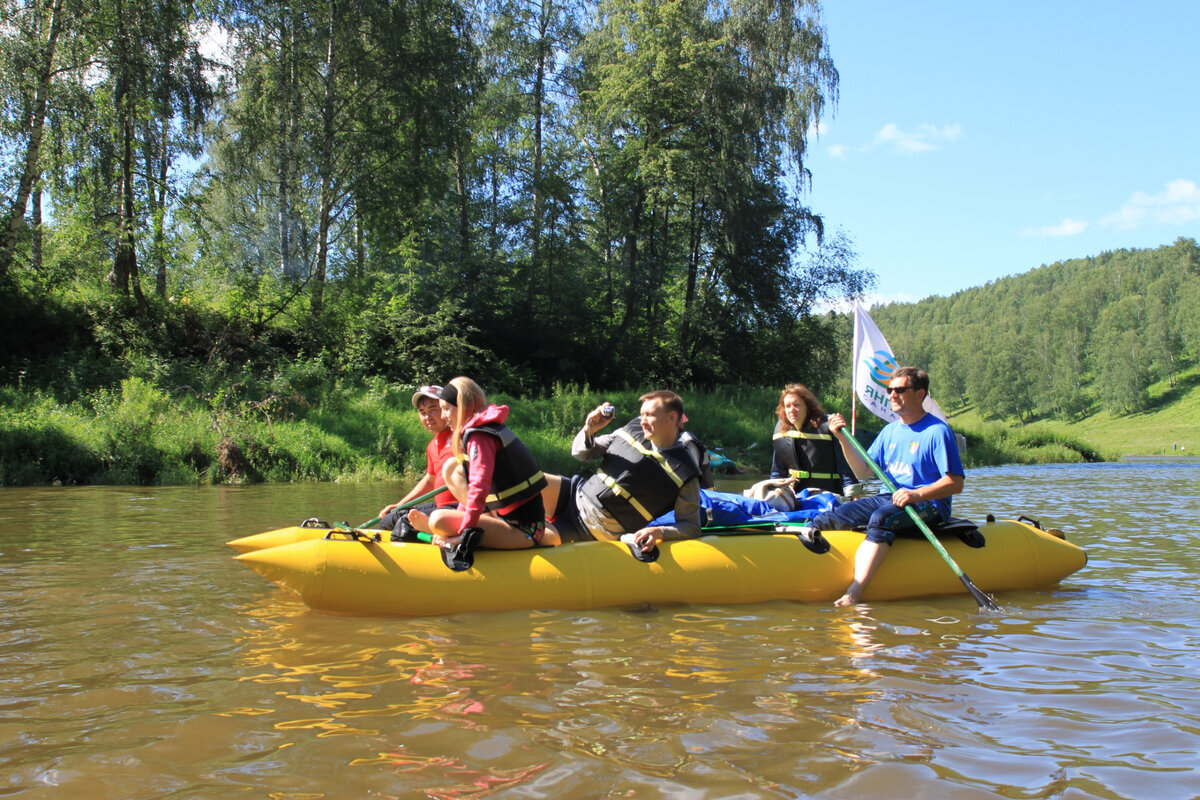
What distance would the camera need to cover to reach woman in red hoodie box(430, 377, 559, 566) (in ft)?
15.2

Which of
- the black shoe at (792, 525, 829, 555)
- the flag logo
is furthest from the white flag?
the black shoe at (792, 525, 829, 555)

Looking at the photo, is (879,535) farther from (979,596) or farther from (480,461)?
(480,461)

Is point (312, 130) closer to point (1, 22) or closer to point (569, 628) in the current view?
point (1, 22)

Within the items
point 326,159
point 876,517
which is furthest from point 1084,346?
point 876,517

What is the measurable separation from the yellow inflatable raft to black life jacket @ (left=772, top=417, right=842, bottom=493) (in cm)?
92

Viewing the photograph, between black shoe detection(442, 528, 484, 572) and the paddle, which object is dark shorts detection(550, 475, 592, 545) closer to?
black shoe detection(442, 528, 484, 572)

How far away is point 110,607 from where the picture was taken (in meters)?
4.79

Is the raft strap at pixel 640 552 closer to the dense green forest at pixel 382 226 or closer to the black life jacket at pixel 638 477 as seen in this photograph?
the black life jacket at pixel 638 477

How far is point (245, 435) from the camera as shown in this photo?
12875 millimetres

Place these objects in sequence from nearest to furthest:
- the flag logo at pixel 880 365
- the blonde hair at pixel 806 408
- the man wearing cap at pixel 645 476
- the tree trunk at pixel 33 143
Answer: the man wearing cap at pixel 645 476 < the blonde hair at pixel 806 408 < the flag logo at pixel 880 365 < the tree trunk at pixel 33 143

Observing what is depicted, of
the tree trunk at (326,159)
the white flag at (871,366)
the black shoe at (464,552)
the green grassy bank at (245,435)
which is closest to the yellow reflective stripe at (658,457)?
the black shoe at (464,552)

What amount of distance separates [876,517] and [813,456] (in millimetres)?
1175

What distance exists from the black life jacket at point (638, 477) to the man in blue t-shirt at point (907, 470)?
3.53 ft

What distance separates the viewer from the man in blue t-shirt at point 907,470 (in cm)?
503
